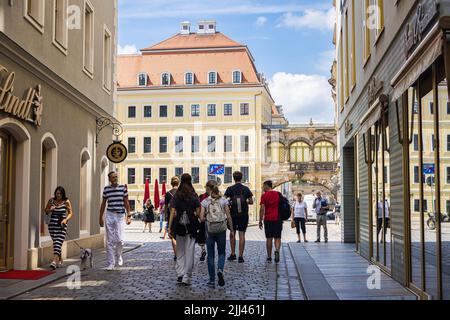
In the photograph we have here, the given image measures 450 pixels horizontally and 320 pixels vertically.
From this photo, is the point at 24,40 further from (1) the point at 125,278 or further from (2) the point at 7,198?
(1) the point at 125,278

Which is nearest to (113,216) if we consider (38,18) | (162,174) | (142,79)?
(38,18)

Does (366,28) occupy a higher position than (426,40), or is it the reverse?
(366,28)

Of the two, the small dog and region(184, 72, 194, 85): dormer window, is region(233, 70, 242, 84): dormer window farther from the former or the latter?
the small dog

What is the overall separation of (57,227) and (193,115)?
61.1 meters

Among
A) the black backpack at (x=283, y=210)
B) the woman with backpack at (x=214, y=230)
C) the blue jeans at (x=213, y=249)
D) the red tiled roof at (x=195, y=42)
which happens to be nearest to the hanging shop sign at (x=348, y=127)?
the black backpack at (x=283, y=210)

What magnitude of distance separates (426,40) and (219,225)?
17.1 ft

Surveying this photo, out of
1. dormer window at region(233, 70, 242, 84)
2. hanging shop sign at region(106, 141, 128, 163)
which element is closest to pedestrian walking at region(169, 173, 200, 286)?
hanging shop sign at region(106, 141, 128, 163)

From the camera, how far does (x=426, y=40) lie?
7887 mm

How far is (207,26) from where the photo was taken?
81938 mm

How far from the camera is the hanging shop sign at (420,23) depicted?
27.9ft

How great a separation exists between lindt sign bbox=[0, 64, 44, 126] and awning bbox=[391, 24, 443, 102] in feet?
22.9

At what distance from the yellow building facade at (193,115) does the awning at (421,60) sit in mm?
63248

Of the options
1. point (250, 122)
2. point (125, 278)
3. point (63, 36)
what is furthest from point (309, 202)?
point (125, 278)

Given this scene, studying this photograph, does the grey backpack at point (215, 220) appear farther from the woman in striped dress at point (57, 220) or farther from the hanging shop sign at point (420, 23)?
the woman in striped dress at point (57, 220)
